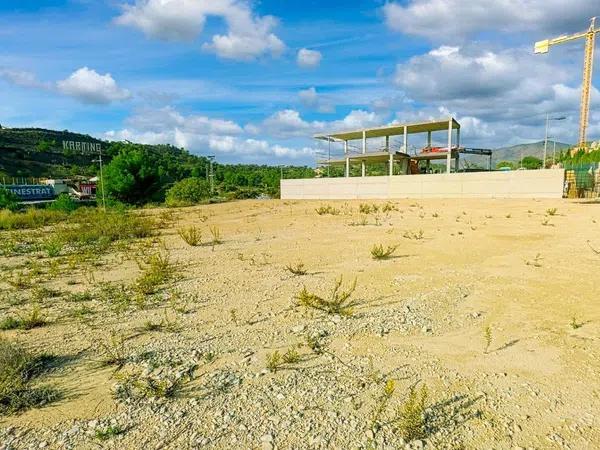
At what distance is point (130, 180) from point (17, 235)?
25.3 metres

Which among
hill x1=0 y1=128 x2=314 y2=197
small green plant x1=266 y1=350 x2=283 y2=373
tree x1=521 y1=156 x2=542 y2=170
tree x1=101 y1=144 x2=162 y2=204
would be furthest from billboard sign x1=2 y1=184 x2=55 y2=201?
tree x1=521 y1=156 x2=542 y2=170

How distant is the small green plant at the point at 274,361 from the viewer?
11.0ft

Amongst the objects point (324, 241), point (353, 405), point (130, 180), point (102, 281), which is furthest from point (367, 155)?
point (353, 405)

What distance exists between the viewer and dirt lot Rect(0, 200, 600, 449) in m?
2.60

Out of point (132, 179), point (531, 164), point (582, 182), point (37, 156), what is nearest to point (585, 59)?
point (531, 164)

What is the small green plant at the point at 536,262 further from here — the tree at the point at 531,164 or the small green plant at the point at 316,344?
the tree at the point at 531,164

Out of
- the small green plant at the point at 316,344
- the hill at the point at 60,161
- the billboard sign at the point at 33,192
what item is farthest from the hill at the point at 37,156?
the small green plant at the point at 316,344

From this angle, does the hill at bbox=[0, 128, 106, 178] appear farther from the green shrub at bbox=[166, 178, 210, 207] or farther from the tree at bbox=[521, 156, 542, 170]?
the tree at bbox=[521, 156, 542, 170]

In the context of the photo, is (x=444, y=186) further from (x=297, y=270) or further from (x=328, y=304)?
(x=328, y=304)

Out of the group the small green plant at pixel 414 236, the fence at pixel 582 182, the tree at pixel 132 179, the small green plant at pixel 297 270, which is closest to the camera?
the small green plant at pixel 297 270

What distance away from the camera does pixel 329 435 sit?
2.55m

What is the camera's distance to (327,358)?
3572 mm

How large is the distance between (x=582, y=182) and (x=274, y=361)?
2781cm

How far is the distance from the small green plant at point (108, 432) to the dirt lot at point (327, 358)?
0.04 ft
